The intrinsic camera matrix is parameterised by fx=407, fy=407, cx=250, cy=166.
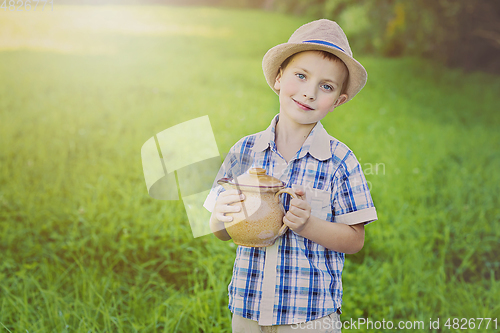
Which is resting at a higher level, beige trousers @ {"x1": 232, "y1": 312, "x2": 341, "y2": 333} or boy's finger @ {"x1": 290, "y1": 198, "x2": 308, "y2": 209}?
boy's finger @ {"x1": 290, "y1": 198, "x2": 308, "y2": 209}

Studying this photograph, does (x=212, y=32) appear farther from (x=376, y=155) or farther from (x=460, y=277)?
(x=460, y=277)

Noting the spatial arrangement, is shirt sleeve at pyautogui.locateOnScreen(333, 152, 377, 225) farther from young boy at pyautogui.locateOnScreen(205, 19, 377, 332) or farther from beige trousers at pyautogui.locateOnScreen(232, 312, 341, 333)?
beige trousers at pyautogui.locateOnScreen(232, 312, 341, 333)

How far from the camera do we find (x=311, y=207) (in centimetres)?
125

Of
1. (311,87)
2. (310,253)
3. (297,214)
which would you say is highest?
(311,87)

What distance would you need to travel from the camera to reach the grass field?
221 centimetres

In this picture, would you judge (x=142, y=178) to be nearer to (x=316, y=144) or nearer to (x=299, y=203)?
(x=316, y=144)

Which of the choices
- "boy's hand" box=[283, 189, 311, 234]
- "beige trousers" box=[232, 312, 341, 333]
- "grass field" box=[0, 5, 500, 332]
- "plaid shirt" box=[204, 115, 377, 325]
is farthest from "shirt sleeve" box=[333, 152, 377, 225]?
"grass field" box=[0, 5, 500, 332]

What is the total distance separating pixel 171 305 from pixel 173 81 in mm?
3051

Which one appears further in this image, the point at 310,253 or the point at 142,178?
the point at 142,178

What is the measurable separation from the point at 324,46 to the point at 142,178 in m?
2.21

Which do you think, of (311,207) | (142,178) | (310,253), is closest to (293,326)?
(310,253)

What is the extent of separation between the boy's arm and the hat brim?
16.7 inches

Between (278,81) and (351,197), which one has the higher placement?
(278,81)

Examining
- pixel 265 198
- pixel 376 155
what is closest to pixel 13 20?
pixel 376 155
